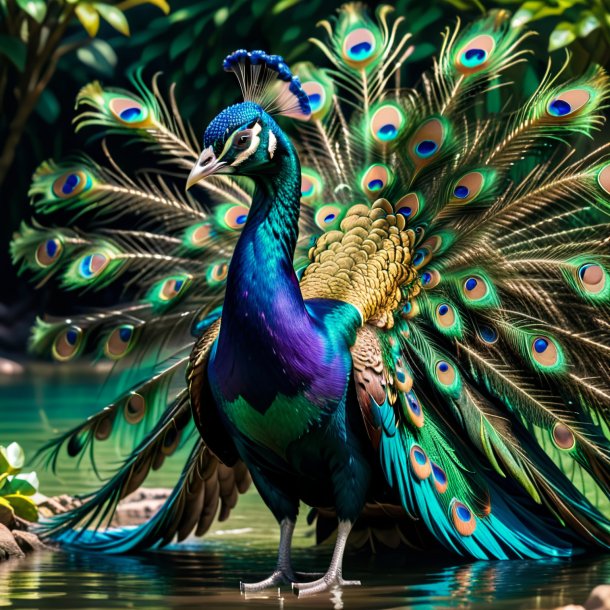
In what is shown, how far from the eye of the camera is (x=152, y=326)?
7.82m

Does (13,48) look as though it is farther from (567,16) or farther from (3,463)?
(3,463)

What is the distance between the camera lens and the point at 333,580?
6195 millimetres

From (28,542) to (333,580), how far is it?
207 cm

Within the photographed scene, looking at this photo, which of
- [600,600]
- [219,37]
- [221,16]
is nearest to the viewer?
[600,600]

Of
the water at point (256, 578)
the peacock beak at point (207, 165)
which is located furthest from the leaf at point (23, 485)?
the peacock beak at point (207, 165)

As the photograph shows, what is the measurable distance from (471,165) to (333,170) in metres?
0.75

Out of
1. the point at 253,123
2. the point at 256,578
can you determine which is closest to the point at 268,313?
the point at 253,123

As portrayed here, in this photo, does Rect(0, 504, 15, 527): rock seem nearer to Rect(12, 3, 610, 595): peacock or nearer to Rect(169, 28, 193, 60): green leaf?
Rect(12, 3, 610, 595): peacock

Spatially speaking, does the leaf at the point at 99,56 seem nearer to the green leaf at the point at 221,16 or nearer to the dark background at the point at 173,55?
the dark background at the point at 173,55

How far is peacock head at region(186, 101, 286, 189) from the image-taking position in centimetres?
602

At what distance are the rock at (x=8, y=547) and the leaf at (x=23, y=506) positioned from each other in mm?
187

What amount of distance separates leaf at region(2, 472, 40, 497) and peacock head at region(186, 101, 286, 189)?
233 centimetres

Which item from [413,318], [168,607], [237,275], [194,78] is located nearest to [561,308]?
[413,318]

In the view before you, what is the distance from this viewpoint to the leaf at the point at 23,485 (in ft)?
24.8
